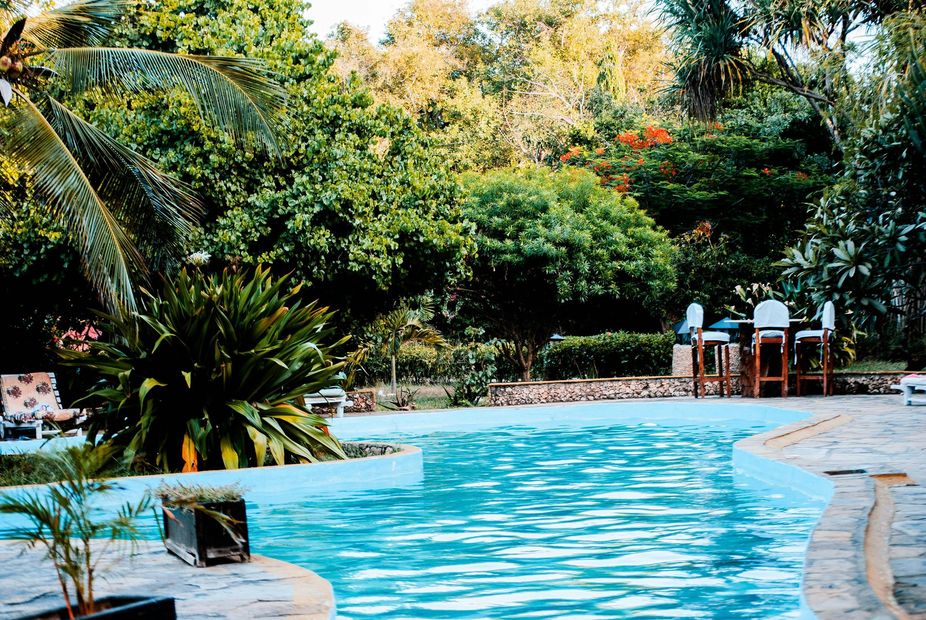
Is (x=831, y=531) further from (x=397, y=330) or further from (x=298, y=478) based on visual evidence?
(x=397, y=330)

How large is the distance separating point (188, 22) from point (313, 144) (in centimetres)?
287

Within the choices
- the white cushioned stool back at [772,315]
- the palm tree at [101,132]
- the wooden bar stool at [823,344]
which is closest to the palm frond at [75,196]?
the palm tree at [101,132]

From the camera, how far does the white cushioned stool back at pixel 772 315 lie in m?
15.5

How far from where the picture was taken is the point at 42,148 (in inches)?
382

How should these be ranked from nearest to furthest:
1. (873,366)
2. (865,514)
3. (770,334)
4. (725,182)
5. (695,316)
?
(865,514)
(770,334)
(695,316)
(873,366)
(725,182)

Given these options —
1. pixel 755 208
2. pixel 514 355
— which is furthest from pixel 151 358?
pixel 755 208

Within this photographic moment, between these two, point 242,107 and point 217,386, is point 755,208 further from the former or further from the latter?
point 217,386

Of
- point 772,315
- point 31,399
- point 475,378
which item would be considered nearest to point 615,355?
point 475,378

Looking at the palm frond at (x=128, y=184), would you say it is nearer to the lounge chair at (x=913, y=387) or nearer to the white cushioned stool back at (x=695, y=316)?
the white cushioned stool back at (x=695, y=316)

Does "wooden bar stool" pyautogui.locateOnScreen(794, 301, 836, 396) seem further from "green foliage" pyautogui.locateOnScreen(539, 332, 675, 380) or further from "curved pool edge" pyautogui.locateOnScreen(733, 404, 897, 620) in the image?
"curved pool edge" pyautogui.locateOnScreen(733, 404, 897, 620)

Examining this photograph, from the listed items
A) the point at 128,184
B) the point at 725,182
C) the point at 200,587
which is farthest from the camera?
the point at 725,182

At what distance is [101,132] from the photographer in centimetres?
1050

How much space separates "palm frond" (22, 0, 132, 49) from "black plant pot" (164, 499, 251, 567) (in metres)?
7.82

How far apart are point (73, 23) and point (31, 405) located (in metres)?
6.02
